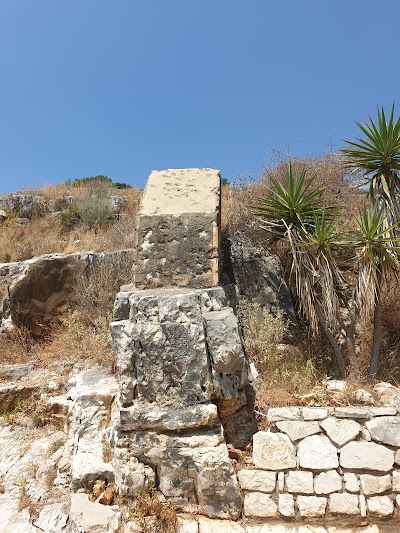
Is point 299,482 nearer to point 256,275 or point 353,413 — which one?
point 353,413

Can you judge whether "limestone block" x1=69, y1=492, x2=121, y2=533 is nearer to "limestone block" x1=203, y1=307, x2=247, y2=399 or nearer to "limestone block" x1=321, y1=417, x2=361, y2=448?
"limestone block" x1=203, y1=307, x2=247, y2=399

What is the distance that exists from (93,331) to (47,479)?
2.59 meters

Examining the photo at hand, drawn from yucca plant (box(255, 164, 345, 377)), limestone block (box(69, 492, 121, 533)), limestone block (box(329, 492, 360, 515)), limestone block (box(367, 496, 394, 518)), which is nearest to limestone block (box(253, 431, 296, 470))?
limestone block (box(329, 492, 360, 515))

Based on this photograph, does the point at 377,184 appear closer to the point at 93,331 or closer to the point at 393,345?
the point at 393,345

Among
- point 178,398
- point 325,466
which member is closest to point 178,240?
point 178,398

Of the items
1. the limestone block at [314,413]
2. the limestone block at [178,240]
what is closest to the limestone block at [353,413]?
the limestone block at [314,413]

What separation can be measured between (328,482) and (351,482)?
0.64 ft

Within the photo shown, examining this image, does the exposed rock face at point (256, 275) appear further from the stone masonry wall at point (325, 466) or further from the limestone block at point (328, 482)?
the limestone block at point (328, 482)

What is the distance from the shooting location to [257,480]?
12.1 ft

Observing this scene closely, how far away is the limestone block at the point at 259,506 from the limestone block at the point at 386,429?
42.3 inches

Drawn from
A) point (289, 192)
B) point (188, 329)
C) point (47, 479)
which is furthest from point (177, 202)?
point (47, 479)

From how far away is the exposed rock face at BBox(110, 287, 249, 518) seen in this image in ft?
11.8

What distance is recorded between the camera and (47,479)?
4.12 metres

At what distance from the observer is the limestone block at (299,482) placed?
11.9 ft
